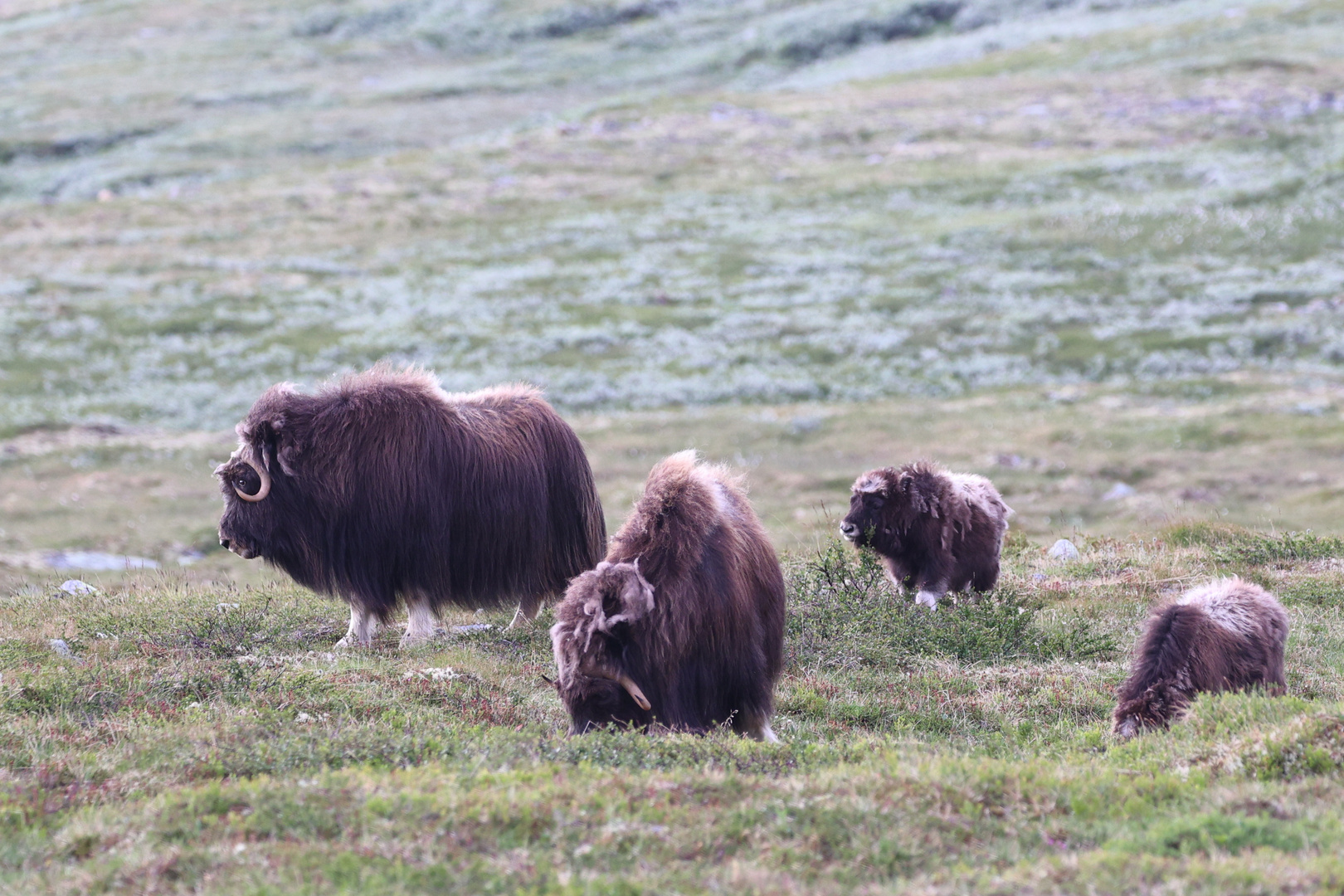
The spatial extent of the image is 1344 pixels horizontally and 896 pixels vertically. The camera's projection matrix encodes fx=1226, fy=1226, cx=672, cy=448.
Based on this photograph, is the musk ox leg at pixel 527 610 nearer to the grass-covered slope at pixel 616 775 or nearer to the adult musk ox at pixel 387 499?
the adult musk ox at pixel 387 499

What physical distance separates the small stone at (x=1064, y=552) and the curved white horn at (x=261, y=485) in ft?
27.4

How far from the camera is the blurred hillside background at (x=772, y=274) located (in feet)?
80.6

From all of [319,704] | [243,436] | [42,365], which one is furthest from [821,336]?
[319,704]

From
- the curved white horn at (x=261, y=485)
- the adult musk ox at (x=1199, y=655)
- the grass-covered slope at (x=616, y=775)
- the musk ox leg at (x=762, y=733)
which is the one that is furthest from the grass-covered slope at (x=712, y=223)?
the musk ox leg at (x=762, y=733)

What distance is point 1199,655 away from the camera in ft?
26.7

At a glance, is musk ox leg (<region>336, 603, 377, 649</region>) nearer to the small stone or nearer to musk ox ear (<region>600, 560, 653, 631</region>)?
musk ox ear (<region>600, 560, 653, 631</region>)

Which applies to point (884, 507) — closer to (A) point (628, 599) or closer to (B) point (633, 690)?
(A) point (628, 599)

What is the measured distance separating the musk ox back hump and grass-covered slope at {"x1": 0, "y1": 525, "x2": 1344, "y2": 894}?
58cm

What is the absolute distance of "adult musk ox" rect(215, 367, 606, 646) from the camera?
9.93 m

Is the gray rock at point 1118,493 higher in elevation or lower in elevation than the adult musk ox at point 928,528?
lower

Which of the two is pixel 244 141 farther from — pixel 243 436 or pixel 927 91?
pixel 243 436

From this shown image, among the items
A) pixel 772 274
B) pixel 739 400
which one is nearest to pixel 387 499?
pixel 739 400

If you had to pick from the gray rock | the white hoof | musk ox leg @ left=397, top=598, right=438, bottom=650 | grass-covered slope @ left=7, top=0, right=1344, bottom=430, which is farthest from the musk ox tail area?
grass-covered slope @ left=7, top=0, right=1344, bottom=430

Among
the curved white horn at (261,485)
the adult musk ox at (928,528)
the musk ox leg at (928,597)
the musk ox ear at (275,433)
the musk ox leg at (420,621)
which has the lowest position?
the musk ox leg at (928,597)
